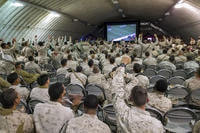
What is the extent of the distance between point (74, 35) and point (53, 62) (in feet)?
70.5

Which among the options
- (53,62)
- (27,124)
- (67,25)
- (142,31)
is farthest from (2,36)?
(142,31)

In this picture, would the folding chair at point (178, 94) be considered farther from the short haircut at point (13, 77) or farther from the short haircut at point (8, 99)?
the short haircut at point (8, 99)

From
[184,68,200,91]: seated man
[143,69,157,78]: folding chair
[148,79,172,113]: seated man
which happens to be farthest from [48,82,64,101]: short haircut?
[143,69,157,78]: folding chair

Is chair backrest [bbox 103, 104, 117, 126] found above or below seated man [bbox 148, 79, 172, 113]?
below

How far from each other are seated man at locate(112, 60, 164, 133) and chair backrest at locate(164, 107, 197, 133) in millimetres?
1419

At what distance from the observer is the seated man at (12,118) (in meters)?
3.35

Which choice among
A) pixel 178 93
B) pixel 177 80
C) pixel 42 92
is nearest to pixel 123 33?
pixel 177 80

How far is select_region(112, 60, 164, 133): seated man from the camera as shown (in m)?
2.83

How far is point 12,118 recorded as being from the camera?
3.39 m

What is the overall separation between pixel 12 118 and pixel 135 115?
68.5 inches

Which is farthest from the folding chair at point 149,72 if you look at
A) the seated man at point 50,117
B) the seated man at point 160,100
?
the seated man at point 50,117

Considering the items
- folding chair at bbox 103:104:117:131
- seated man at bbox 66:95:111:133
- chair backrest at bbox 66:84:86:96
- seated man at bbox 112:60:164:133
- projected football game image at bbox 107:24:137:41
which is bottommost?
folding chair at bbox 103:104:117:131

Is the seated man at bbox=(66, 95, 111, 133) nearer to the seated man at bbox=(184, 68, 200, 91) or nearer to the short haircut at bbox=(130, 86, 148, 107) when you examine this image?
the short haircut at bbox=(130, 86, 148, 107)

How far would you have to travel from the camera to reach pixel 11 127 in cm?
336
